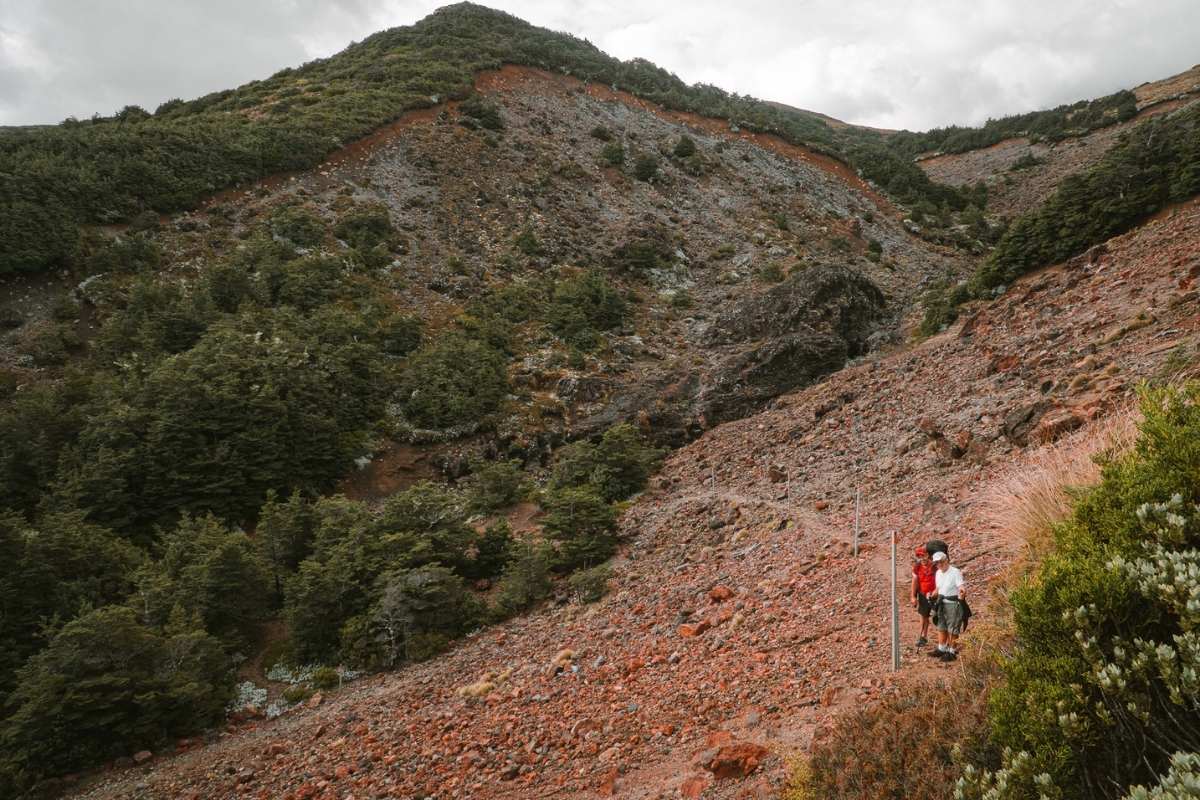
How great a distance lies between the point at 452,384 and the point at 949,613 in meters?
18.2

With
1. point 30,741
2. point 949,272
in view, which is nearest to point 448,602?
point 30,741

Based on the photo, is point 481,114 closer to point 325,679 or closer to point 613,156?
point 613,156

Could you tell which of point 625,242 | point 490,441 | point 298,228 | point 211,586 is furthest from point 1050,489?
point 625,242

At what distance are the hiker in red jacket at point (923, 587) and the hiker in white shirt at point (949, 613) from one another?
205 mm

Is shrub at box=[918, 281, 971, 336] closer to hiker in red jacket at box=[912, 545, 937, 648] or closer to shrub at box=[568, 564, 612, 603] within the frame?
shrub at box=[568, 564, 612, 603]

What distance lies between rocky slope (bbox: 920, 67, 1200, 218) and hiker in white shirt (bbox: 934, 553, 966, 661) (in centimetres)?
4574

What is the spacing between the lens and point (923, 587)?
5.79 meters

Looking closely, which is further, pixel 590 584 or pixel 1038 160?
pixel 1038 160

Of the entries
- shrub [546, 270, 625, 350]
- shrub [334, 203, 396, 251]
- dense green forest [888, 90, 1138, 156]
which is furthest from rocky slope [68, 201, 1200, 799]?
dense green forest [888, 90, 1138, 156]

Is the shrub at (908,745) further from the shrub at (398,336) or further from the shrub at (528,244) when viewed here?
the shrub at (528,244)

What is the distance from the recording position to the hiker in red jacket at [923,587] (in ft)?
18.5

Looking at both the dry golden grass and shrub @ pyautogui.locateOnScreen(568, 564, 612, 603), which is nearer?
the dry golden grass

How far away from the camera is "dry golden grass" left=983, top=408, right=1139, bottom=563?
5.29 metres

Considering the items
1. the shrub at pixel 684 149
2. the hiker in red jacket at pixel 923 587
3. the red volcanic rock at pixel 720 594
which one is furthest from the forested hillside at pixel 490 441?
the shrub at pixel 684 149
